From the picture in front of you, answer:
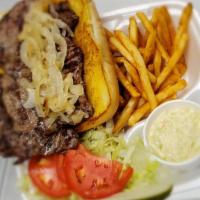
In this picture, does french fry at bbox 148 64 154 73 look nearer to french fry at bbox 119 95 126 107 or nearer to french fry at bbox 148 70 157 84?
french fry at bbox 148 70 157 84

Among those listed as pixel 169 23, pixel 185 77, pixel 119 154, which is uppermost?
pixel 169 23

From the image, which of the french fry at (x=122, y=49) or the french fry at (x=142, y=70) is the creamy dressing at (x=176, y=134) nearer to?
the french fry at (x=142, y=70)

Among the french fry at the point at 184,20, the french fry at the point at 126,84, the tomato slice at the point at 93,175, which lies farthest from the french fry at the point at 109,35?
the tomato slice at the point at 93,175

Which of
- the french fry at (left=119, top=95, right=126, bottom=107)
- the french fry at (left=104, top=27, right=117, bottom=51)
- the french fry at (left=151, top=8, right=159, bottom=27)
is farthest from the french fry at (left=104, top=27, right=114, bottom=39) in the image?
the french fry at (left=119, top=95, right=126, bottom=107)

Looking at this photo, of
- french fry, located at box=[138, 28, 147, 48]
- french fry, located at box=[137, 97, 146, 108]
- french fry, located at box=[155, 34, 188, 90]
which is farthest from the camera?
french fry, located at box=[138, 28, 147, 48]

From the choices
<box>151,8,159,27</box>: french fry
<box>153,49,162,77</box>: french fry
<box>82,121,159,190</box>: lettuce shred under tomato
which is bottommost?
<box>82,121,159,190</box>: lettuce shred under tomato

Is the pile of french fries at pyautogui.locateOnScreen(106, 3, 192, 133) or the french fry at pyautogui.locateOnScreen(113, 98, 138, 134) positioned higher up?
the pile of french fries at pyautogui.locateOnScreen(106, 3, 192, 133)

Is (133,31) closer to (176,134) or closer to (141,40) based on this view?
(141,40)

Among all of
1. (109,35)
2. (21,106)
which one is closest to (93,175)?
(21,106)
